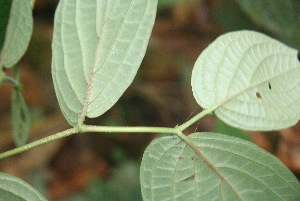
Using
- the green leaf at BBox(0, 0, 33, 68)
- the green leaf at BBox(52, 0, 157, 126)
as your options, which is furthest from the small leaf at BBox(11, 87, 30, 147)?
the green leaf at BBox(52, 0, 157, 126)

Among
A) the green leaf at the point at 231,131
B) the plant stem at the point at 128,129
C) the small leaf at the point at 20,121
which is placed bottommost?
the small leaf at the point at 20,121

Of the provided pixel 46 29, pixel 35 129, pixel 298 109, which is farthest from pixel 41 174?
pixel 298 109

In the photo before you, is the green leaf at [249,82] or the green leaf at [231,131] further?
the green leaf at [231,131]

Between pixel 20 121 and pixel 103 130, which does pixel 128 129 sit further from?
pixel 20 121

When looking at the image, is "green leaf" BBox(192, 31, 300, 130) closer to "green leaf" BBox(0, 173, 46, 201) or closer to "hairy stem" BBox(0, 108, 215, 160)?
"hairy stem" BBox(0, 108, 215, 160)

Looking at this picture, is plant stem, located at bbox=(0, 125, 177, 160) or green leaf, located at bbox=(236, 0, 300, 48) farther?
green leaf, located at bbox=(236, 0, 300, 48)

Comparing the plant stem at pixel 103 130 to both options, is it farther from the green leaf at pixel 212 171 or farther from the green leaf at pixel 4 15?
the green leaf at pixel 4 15

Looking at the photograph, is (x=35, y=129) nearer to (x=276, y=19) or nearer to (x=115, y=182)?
(x=115, y=182)

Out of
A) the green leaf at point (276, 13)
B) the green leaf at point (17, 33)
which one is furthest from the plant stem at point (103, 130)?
the green leaf at point (276, 13)

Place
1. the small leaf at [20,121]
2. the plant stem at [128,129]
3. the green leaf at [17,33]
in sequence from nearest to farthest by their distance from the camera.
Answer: the plant stem at [128,129] < the green leaf at [17,33] < the small leaf at [20,121]
